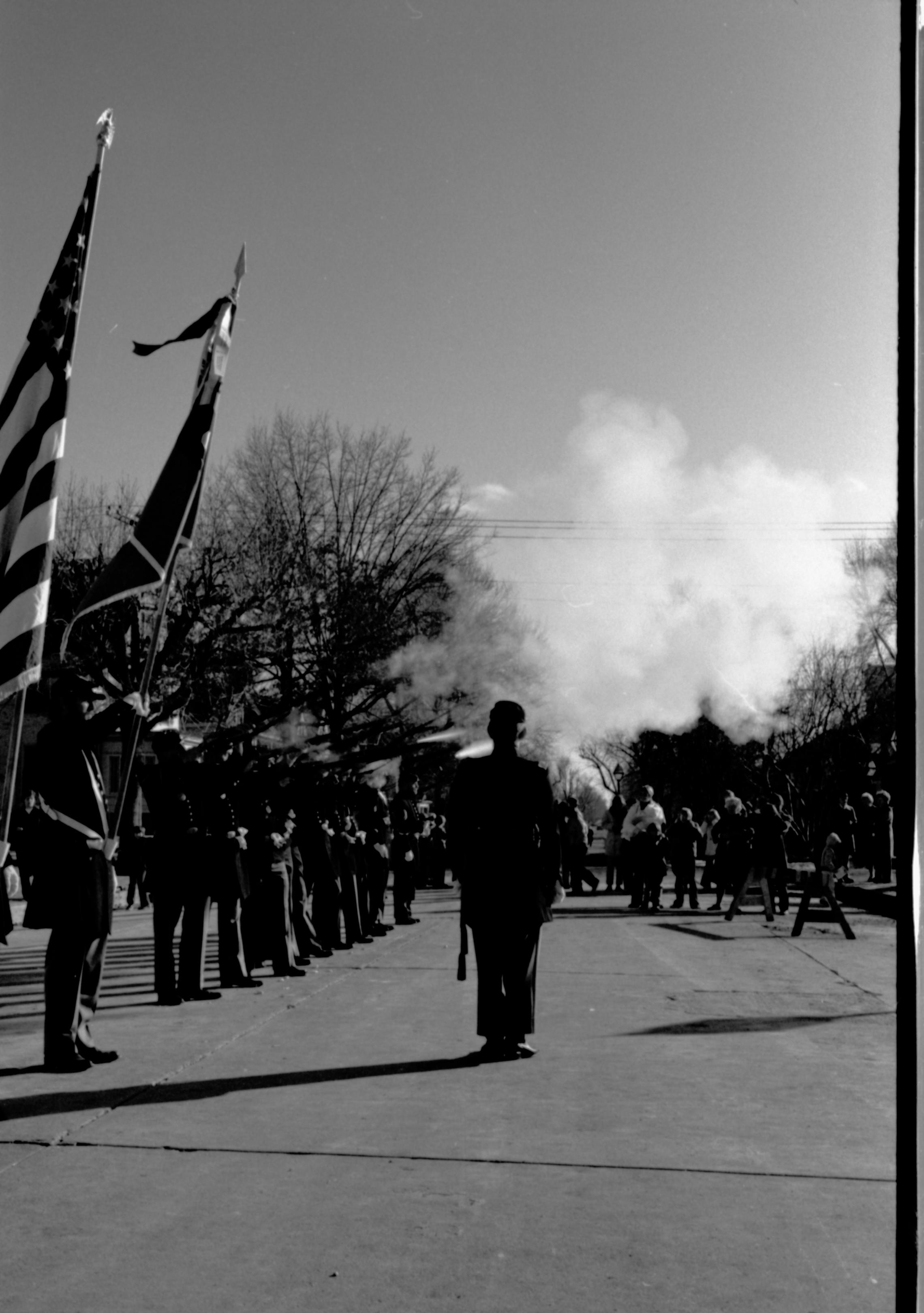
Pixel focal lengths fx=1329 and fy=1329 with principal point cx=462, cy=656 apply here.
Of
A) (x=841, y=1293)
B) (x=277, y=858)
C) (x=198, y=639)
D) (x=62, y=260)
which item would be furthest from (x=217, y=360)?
(x=198, y=639)

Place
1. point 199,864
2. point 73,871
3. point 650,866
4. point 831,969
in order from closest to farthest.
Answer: point 73,871, point 199,864, point 831,969, point 650,866

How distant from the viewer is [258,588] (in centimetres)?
2886

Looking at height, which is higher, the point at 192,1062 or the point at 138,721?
the point at 138,721

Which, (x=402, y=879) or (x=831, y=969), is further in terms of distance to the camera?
(x=402, y=879)

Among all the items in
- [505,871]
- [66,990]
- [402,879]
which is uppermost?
[505,871]

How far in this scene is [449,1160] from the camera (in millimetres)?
4566

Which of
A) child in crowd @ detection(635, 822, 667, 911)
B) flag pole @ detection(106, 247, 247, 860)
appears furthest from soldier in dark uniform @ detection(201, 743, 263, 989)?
child in crowd @ detection(635, 822, 667, 911)

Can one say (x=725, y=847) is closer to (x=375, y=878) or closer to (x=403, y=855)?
(x=403, y=855)

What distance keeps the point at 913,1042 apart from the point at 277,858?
8.60 meters

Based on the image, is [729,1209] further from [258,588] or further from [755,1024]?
[258,588]

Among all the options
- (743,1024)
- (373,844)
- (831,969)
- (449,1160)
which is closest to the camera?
(449,1160)

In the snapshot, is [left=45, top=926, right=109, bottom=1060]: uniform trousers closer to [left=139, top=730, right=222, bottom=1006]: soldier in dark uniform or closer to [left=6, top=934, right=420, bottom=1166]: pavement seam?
[left=6, top=934, right=420, bottom=1166]: pavement seam

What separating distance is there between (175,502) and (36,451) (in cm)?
103

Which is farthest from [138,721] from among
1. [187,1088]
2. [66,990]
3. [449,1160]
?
[449,1160]
